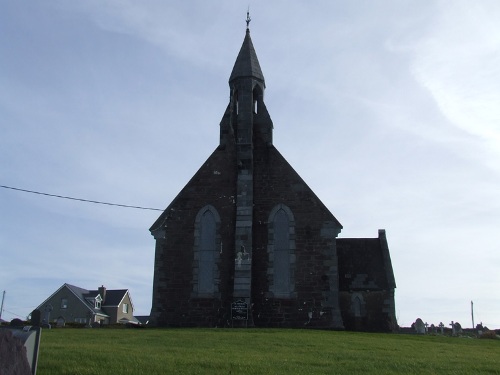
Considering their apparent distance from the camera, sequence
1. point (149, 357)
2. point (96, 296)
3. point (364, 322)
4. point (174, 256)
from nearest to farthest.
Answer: point (149, 357), point (174, 256), point (364, 322), point (96, 296)

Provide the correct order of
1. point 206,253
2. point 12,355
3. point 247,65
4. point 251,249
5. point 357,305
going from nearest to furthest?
point 12,355 → point 251,249 → point 206,253 → point 357,305 → point 247,65

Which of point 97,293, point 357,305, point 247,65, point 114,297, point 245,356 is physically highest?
point 247,65

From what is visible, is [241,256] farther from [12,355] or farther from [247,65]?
[12,355]

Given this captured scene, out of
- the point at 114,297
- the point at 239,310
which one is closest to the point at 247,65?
the point at 239,310

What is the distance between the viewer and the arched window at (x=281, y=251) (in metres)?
26.5

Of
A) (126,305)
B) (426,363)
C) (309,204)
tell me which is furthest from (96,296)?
(426,363)

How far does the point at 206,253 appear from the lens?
2731 cm

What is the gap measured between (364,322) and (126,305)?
1926 inches

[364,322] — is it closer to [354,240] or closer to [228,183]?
[354,240]

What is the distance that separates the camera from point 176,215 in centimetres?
2798

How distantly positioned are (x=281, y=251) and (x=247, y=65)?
995cm

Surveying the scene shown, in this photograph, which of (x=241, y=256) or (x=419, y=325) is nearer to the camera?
(x=241, y=256)

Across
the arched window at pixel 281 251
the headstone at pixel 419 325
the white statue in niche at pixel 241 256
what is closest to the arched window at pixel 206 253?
the white statue in niche at pixel 241 256

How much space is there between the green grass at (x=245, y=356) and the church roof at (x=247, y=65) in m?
→ 15.4
